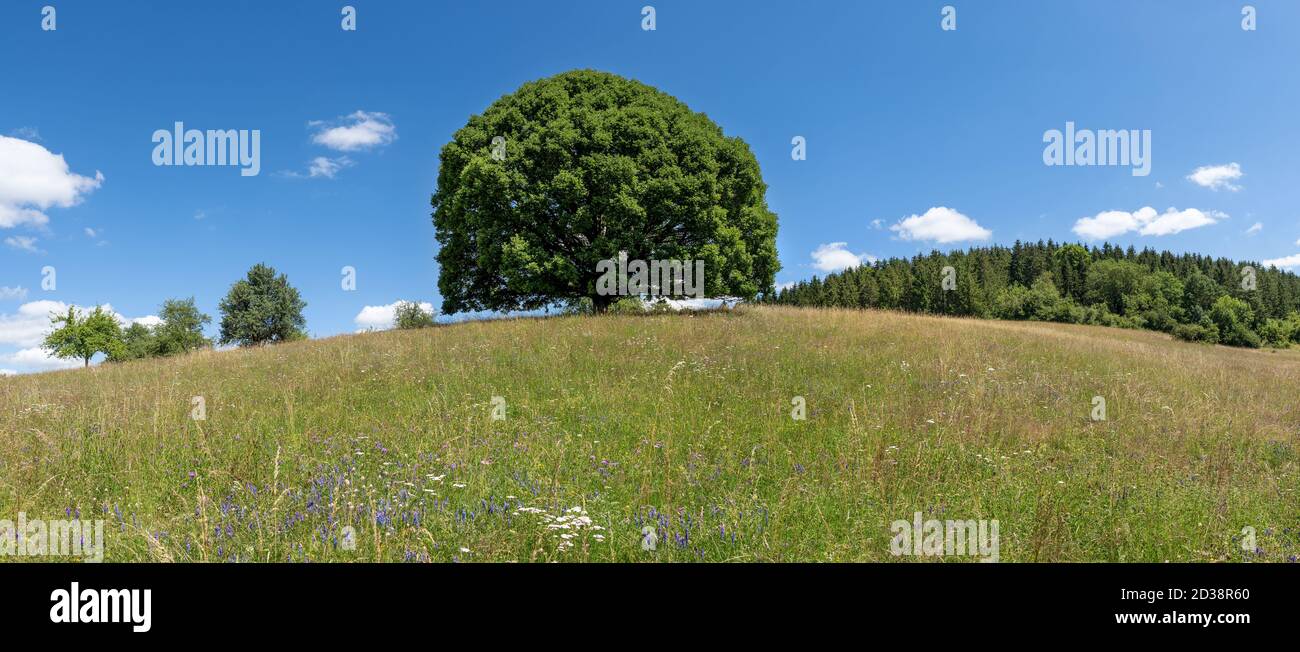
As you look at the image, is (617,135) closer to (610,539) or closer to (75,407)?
(75,407)

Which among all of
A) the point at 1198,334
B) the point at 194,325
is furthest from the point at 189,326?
the point at 1198,334

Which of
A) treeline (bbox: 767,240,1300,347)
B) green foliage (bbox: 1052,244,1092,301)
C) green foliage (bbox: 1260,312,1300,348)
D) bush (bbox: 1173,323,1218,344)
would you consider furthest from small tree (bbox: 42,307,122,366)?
green foliage (bbox: 1052,244,1092,301)

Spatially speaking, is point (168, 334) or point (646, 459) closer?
point (646, 459)

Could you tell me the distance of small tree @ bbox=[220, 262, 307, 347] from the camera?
4478cm

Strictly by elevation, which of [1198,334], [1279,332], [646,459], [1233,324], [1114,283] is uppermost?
[1114,283]

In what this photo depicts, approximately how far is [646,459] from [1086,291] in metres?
137

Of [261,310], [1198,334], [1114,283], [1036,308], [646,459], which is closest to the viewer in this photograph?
[646,459]

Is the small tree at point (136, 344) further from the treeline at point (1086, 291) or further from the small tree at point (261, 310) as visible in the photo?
the treeline at point (1086, 291)

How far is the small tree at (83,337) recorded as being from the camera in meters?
52.9

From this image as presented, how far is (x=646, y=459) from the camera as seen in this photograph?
18.5 feet

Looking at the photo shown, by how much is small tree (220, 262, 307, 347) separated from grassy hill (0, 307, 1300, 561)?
39518 millimetres

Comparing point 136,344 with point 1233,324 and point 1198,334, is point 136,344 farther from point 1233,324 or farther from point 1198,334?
point 1233,324
